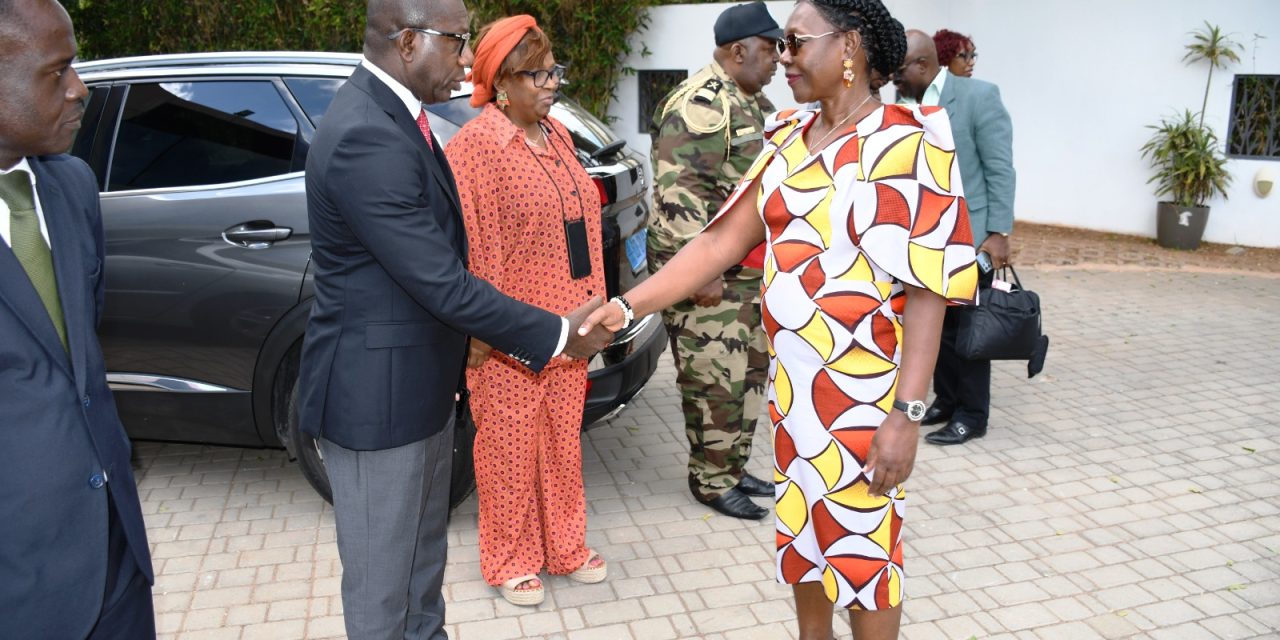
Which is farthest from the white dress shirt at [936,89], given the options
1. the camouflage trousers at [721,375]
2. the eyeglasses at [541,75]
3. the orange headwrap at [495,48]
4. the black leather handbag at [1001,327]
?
the orange headwrap at [495,48]

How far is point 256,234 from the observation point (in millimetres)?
4160

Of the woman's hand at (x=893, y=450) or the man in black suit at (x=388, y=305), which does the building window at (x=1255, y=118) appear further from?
the man in black suit at (x=388, y=305)

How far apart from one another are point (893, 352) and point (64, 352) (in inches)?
75.4

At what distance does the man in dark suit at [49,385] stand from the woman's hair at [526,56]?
1576mm

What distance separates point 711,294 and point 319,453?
1750 mm

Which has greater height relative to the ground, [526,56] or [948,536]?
[526,56]

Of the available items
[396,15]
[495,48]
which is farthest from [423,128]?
[495,48]

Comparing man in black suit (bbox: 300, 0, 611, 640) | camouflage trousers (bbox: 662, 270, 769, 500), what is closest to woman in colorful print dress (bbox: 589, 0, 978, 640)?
man in black suit (bbox: 300, 0, 611, 640)

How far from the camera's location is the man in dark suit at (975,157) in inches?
207

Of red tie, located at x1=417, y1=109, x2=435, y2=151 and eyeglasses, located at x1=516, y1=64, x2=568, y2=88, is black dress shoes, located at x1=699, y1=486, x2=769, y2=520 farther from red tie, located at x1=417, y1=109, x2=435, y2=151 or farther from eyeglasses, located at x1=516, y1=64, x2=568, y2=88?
red tie, located at x1=417, y1=109, x2=435, y2=151

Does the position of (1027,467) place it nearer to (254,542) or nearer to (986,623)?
(986,623)

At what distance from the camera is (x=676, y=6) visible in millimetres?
11547

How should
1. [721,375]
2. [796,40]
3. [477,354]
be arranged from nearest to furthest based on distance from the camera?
[796,40] < [477,354] < [721,375]

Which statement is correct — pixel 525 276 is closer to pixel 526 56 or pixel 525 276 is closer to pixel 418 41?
pixel 526 56
